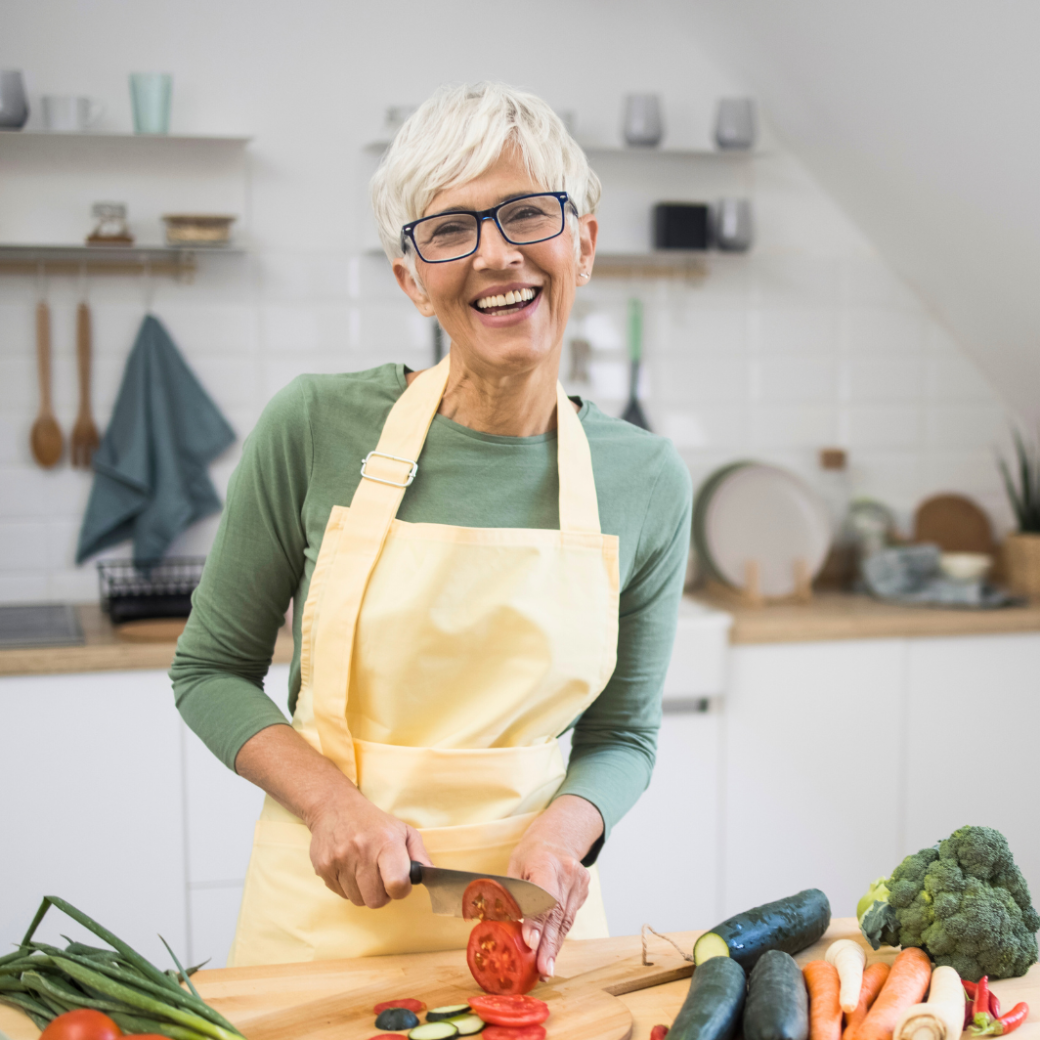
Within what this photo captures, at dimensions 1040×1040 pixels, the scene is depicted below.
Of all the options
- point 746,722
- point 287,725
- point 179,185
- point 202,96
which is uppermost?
point 202,96

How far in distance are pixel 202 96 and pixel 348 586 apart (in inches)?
77.2

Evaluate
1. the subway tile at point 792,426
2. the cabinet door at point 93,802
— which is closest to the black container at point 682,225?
the subway tile at point 792,426

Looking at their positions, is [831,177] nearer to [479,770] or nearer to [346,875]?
[479,770]

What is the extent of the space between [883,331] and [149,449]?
195cm

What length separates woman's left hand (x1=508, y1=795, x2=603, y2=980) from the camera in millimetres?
1045

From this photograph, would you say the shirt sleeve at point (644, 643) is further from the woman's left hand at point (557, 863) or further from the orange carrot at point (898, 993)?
the orange carrot at point (898, 993)

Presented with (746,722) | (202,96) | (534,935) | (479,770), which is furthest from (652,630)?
(202,96)

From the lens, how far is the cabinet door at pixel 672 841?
2.49 meters

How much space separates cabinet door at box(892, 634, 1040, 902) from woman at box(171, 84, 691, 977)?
1.57 m

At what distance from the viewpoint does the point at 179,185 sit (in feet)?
8.91

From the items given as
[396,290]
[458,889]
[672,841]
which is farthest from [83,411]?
[458,889]

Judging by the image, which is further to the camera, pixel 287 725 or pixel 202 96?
pixel 202 96

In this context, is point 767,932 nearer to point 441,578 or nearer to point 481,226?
point 441,578

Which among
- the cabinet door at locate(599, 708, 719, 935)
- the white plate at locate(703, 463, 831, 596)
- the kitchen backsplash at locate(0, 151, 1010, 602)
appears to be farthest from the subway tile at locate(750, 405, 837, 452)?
the cabinet door at locate(599, 708, 719, 935)
